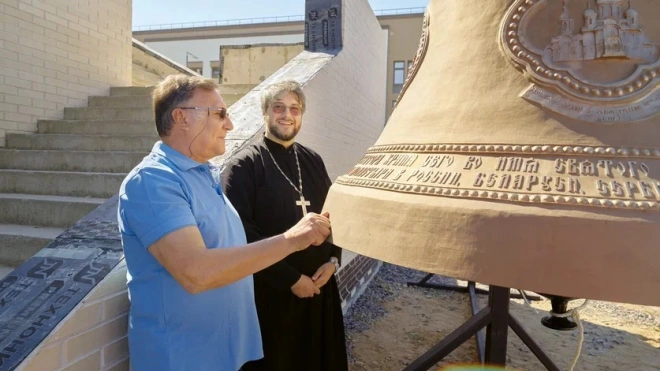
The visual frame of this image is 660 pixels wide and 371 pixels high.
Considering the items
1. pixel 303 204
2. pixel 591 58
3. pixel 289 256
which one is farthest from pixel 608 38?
pixel 289 256

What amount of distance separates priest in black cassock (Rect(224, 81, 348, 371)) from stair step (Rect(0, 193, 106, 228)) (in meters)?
1.48

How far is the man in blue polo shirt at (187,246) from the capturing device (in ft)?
3.86

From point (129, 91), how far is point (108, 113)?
0.61 meters

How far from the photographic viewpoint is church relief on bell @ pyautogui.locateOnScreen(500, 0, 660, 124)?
886 mm

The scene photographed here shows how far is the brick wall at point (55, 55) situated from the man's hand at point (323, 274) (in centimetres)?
346

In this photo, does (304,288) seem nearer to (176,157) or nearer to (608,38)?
(176,157)

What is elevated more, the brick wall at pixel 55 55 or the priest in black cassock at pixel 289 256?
the brick wall at pixel 55 55

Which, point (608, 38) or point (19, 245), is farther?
point (19, 245)

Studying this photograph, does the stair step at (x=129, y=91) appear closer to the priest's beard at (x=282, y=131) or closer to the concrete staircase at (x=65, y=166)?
the concrete staircase at (x=65, y=166)

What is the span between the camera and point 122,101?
4.49m

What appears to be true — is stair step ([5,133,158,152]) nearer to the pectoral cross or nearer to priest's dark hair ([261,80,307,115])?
priest's dark hair ([261,80,307,115])

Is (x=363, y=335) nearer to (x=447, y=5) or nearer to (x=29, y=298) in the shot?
(x=29, y=298)

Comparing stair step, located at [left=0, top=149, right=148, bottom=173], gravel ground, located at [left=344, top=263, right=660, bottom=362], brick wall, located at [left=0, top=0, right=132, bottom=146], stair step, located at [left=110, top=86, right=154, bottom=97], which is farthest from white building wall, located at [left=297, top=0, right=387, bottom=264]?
brick wall, located at [left=0, top=0, right=132, bottom=146]

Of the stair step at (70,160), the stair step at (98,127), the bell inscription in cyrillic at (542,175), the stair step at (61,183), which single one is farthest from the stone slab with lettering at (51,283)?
the stair step at (98,127)
